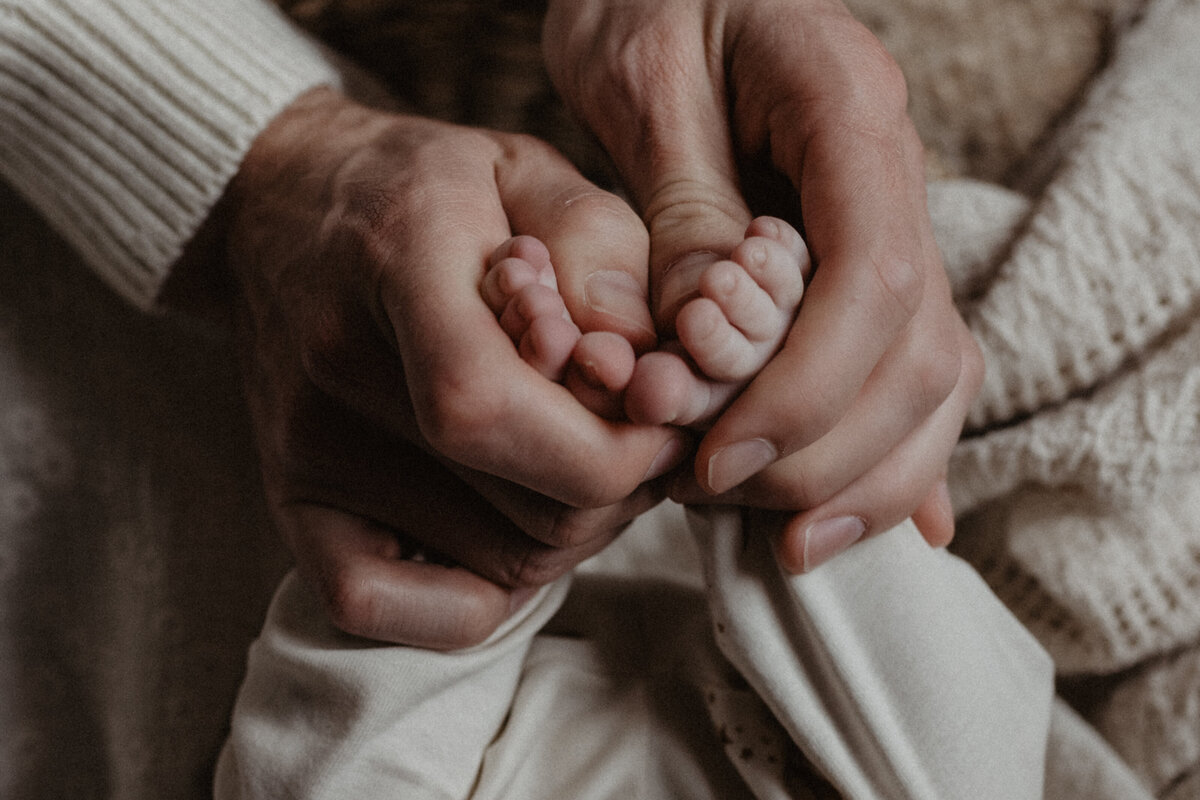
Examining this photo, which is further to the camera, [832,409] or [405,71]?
[405,71]

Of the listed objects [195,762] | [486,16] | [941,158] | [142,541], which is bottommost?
[195,762]

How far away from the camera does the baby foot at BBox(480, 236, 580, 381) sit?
323mm

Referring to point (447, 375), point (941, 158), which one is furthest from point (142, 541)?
point (941, 158)

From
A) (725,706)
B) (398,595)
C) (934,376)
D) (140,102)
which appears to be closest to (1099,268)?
(934,376)

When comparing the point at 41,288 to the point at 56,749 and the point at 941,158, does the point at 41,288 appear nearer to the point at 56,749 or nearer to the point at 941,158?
the point at 56,749

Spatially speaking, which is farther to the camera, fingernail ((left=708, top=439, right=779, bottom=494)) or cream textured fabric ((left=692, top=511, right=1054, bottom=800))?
cream textured fabric ((left=692, top=511, right=1054, bottom=800))

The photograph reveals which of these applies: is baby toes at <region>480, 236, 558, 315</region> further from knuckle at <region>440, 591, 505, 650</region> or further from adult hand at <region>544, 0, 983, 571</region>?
knuckle at <region>440, 591, 505, 650</region>

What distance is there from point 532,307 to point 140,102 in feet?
1.23

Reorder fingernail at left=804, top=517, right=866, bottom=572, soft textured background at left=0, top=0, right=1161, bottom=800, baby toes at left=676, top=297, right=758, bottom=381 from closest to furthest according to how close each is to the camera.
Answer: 1. baby toes at left=676, top=297, right=758, bottom=381
2. fingernail at left=804, top=517, right=866, bottom=572
3. soft textured background at left=0, top=0, right=1161, bottom=800

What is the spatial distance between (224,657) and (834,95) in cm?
60

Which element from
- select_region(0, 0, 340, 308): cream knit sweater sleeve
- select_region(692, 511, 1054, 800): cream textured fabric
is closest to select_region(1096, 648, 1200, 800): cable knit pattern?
select_region(692, 511, 1054, 800): cream textured fabric

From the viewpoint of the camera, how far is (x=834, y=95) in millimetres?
408

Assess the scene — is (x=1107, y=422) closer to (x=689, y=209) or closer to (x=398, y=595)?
(x=689, y=209)

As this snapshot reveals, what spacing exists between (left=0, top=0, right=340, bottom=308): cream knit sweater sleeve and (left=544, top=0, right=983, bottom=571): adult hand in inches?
8.2
